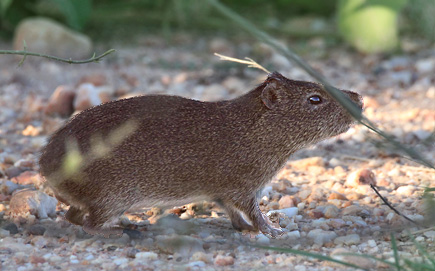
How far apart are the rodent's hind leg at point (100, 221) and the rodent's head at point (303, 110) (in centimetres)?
110

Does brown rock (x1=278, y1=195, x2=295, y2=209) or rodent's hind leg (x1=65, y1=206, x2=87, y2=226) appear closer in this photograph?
rodent's hind leg (x1=65, y1=206, x2=87, y2=226)

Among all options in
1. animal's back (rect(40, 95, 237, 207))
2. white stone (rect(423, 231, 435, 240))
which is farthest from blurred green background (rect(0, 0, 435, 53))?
white stone (rect(423, 231, 435, 240))

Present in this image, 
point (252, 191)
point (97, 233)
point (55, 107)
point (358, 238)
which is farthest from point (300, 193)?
point (55, 107)

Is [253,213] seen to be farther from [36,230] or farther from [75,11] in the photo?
[75,11]

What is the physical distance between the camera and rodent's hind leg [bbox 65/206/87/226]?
12.6ft

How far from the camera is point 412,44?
8.48 metres

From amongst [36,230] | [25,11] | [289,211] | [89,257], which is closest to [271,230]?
[289,211]

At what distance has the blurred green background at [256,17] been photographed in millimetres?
8016

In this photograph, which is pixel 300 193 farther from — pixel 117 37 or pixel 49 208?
pixel 117 37

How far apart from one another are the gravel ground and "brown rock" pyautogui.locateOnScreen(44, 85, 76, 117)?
0.01 meters

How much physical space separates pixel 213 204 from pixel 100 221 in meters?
0.94

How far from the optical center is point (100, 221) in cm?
369

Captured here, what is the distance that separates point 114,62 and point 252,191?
4487 mm

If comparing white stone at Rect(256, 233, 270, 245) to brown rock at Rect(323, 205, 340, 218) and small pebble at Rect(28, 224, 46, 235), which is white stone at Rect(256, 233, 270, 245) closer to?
brown rock at Rect(323, 205, 340, 218)
